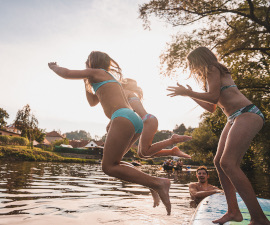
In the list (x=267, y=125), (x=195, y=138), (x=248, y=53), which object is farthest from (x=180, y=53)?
(x=195, y=138)

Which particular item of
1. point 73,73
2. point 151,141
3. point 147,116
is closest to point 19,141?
point 147,116

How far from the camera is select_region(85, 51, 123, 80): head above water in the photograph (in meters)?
3.13

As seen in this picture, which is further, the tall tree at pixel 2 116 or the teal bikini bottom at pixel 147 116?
the tall tree at pixel 2 116

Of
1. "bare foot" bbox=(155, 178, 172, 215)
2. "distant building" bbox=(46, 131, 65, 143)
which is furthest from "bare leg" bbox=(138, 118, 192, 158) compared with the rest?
"distant building" bbox=(46, 131, 65, 143)

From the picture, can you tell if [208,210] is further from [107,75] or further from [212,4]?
[212,4]

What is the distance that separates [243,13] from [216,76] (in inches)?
428

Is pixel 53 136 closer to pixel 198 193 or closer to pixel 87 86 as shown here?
pixel 198 193

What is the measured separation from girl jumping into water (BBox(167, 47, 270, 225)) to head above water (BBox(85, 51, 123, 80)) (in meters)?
0.83

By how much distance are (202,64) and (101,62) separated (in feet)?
4.21

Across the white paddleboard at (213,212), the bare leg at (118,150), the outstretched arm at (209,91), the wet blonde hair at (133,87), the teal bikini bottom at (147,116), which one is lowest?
the white paddleboard at (213,212)

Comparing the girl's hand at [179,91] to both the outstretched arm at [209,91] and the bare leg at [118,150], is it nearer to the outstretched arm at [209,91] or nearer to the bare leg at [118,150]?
the outstretched arm at [209,91]

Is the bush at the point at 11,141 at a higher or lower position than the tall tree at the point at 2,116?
lower

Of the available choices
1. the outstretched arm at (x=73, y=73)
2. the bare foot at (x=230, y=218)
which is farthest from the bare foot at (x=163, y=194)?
the outstretched arm at (x=73, y=73)

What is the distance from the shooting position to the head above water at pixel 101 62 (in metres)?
3.13
